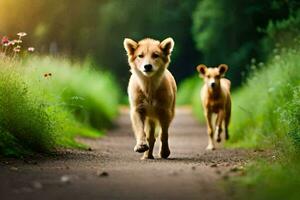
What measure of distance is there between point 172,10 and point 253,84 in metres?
12.3

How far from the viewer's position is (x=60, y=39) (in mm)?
27906

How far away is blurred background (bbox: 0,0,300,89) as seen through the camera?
24.0 m

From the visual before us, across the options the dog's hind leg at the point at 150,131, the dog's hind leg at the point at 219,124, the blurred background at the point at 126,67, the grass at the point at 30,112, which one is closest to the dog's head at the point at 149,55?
the dog's hind leg at the point at 150,131

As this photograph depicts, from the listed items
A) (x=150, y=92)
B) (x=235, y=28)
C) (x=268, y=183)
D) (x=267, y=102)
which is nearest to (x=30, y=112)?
(x=150, y=92)

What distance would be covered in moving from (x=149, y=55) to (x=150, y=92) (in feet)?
1.94

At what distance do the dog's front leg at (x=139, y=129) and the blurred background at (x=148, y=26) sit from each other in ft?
29.5

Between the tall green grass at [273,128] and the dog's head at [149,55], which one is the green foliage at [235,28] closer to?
the tall green grass at [273,128]

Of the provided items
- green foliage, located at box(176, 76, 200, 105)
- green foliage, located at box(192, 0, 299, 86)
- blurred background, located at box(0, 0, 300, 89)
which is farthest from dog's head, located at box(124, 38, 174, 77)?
green foliage, located at box(176, 76, 200, 105)

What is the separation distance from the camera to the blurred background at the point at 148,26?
2400cm

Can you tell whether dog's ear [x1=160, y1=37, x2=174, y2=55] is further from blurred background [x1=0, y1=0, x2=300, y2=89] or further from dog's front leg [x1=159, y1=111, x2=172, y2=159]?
blurred background [x1=0, y1=0, x2=300, y2=89]

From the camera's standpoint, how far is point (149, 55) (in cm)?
1212

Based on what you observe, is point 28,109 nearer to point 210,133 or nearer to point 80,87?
point 210,133

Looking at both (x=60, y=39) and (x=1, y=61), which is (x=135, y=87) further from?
(x=60, y=39)

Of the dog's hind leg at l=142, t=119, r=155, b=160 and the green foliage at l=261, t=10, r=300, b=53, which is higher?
the green foliage at l=261, t=10, r=300, b=53
